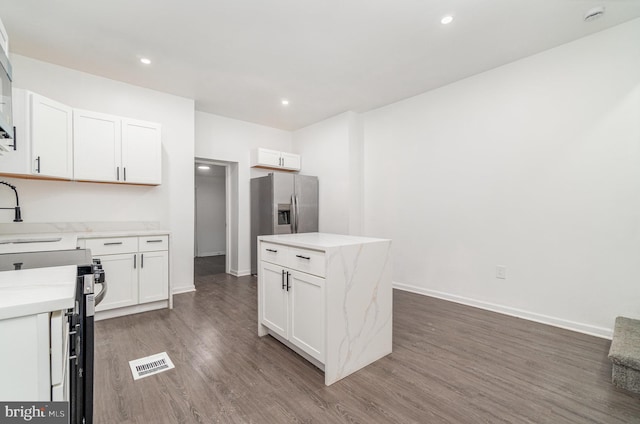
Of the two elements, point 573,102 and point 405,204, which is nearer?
point 573,102

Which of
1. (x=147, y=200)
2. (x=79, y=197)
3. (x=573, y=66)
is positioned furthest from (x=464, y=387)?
(x=79, y=197)

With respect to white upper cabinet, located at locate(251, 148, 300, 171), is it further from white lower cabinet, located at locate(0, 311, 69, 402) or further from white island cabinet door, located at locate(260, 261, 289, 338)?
white lower cabinet, located at locate(0, 311, 69, 402)

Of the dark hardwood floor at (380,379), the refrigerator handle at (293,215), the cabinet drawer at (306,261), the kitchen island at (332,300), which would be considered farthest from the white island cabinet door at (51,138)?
the refrigerator handle at (293,215)

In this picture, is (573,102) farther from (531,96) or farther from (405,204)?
(405,204)

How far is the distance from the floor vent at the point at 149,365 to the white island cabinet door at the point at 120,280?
108cm

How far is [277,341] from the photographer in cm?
243

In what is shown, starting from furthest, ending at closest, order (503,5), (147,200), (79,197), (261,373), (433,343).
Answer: (147,200) → (79,197) → (433,343) → (503,5) → (261,373)

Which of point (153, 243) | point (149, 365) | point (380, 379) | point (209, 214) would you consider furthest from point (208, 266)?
point (380, 379)

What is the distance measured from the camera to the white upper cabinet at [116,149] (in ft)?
9.75

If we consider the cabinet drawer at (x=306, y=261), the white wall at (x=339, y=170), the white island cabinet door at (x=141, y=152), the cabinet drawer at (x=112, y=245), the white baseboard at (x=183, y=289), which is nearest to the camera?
the cabinet drawer at (x=306, y=261)

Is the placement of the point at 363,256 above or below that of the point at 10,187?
below

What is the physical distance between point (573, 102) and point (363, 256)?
2619 mm

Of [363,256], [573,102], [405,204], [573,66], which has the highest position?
[573,66]

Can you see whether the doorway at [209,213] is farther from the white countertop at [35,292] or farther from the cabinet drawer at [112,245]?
the white countertop at [35,292]
